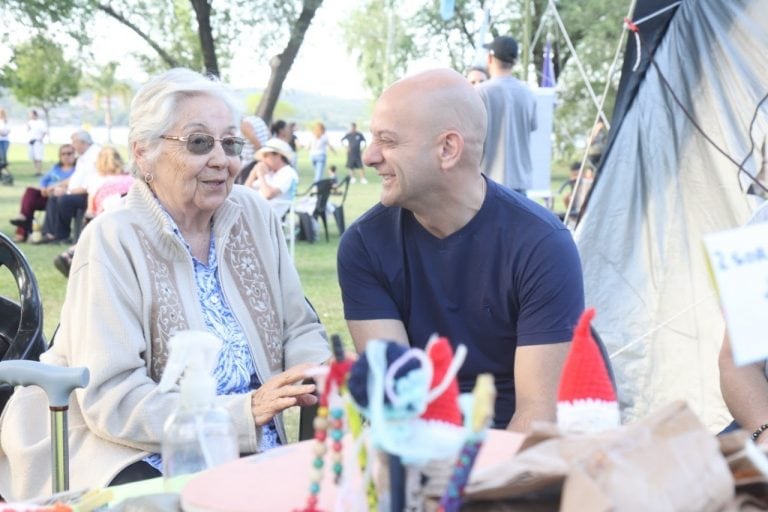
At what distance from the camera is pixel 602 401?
1.43 metres

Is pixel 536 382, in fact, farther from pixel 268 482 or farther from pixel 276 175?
pixel 276 175

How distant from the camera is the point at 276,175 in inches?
441

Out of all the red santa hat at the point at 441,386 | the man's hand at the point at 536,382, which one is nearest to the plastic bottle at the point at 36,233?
the man's hand at the point at 536,382

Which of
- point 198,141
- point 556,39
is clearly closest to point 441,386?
point 198,141

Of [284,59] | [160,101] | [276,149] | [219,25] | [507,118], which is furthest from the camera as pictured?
[219,25]

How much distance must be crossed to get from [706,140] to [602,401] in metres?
4.08

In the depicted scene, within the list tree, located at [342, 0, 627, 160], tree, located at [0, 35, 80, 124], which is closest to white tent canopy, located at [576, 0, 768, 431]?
tree, located at [342, 0, 627, 160]

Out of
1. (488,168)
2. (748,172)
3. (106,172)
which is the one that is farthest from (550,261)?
(106,172)

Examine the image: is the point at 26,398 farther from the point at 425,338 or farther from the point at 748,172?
the point at 748,172

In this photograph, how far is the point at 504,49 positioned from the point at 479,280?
18.6 feet

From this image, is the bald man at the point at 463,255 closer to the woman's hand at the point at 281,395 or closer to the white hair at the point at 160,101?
the woman's hand at the point at 281,395

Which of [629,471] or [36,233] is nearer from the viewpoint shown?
[629,471]

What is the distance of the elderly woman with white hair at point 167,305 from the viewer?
2.66 m

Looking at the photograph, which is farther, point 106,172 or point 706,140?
point 106,172
